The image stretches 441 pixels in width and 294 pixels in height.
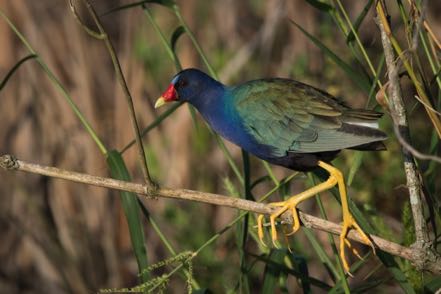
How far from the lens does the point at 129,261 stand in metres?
4.86

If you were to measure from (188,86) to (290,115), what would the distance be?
1.40 ft

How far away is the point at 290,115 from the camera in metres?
2.78

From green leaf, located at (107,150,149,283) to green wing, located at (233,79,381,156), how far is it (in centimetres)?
46

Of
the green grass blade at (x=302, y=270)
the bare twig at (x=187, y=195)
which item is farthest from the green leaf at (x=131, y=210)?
the green grass blade at (x=302, y=270)

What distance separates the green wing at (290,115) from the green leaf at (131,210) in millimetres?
459

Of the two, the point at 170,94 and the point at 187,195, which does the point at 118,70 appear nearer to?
the point at 187,195

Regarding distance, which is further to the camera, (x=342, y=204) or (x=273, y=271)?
(x=273, y=271)

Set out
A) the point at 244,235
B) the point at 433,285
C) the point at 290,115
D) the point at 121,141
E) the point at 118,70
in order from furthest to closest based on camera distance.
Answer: the point at 121,141
the point at 290,115
the point at 244,235
the point at 433,285
the point at 118,70

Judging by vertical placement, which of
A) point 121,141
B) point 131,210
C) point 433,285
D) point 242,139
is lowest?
point 433,285

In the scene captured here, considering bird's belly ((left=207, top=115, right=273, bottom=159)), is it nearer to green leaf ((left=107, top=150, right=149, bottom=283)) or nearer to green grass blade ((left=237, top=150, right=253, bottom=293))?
green grass blade ((left=237, top=150, right=253, bottom=293))

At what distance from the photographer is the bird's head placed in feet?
9.84

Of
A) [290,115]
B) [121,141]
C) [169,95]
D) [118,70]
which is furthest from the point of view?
[121,141]

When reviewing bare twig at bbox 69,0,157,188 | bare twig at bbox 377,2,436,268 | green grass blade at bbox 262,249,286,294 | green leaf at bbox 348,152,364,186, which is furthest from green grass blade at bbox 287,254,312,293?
bare twig at bbox 69,0,157,188

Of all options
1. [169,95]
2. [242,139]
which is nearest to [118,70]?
[242,139]
